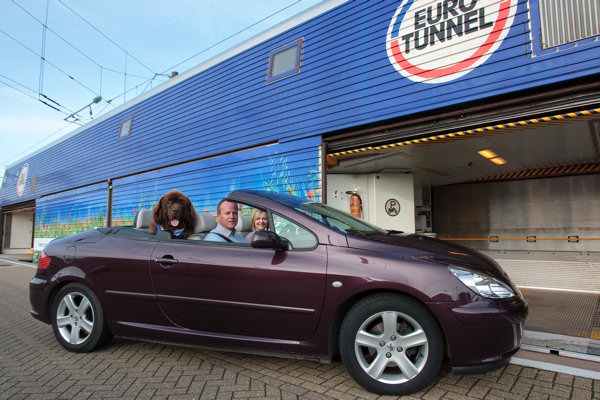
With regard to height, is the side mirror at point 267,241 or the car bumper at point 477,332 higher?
the side mirror at point 267,241

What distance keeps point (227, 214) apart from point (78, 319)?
5.38 ft

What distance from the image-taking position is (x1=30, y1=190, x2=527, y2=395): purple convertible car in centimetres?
210

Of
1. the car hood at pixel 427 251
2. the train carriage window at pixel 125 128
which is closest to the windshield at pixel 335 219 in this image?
the car hood at pixel 427 251

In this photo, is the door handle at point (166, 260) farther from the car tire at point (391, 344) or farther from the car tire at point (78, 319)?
the car tire at point (391, 344)

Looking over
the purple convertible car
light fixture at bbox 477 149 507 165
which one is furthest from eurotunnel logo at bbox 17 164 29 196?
light fixture at bbox 477 149 507 165

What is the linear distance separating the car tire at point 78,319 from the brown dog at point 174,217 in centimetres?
81

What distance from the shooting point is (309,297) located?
91.7 inches

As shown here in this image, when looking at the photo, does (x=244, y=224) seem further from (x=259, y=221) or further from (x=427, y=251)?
(x=427, y=251)

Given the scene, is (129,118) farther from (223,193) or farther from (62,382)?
(62,382)

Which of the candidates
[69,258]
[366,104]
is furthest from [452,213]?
[69,258]

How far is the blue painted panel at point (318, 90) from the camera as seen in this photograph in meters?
4.45

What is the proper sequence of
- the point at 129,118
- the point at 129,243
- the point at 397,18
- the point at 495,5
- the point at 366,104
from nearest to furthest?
the point at 129,243
the point at 495,5
the point at 397,18
the point at 366,104
the point at 129,118

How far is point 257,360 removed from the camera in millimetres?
2844

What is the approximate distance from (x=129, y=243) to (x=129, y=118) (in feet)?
32.7
